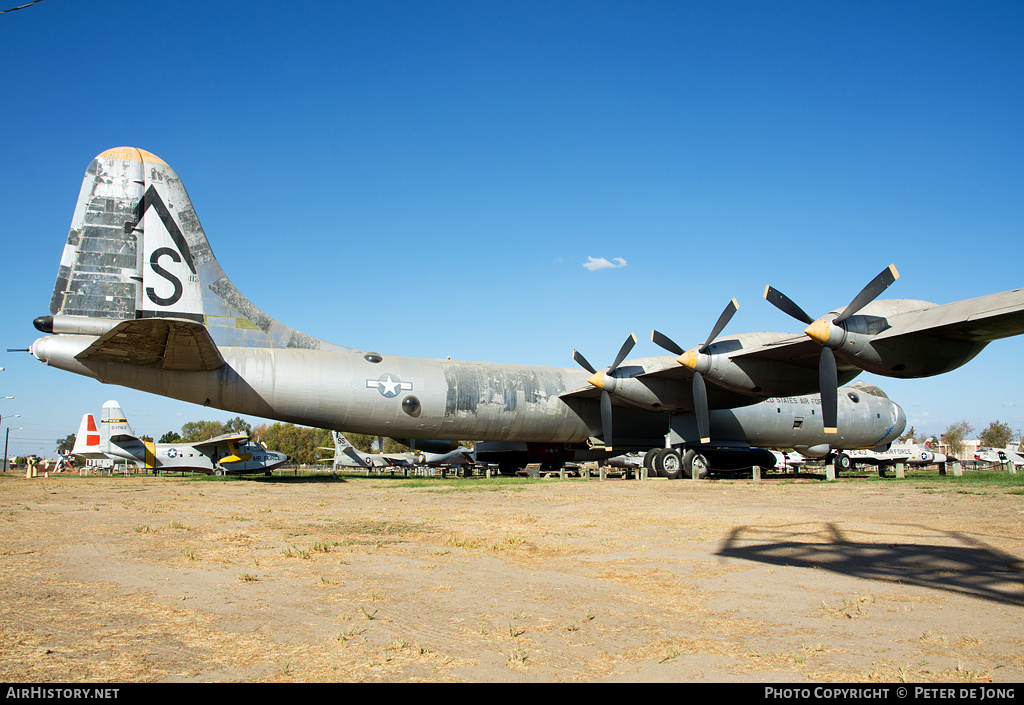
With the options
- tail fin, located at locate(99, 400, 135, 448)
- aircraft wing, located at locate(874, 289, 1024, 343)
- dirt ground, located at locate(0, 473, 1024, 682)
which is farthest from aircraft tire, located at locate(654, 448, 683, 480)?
tail fin, located at locate(99, 400, 135, 448)

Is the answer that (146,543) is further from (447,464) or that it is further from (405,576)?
(447,464)

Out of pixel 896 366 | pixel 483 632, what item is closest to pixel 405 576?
pixel 483 632

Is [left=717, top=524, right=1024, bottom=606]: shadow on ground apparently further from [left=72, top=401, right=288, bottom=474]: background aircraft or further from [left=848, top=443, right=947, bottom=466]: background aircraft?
[left=72, top=401, right=288, bottom=474]: background aircraft

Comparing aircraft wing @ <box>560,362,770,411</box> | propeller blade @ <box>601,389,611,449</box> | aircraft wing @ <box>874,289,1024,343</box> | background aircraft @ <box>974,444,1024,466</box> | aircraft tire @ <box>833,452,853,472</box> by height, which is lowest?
background aircraft @ <box>974,444,1024,466</box>

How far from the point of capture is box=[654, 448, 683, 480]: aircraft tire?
80.8ft

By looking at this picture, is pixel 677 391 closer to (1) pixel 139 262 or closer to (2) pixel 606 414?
(2) pixel 606 414

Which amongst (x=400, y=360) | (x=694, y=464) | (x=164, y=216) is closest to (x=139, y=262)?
(x=164, y=216)

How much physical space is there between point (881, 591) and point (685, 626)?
229 cm

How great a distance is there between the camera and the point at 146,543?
326 inches

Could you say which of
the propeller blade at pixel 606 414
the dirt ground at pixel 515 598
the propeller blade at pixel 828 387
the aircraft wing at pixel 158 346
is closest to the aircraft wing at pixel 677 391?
the propeller blade at pixel 606 414

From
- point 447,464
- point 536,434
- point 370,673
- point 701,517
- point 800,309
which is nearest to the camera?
point 370,673

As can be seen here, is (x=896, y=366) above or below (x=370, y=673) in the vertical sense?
above

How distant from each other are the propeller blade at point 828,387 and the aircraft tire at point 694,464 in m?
8.05

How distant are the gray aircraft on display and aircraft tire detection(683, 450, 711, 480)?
2.1 inches
